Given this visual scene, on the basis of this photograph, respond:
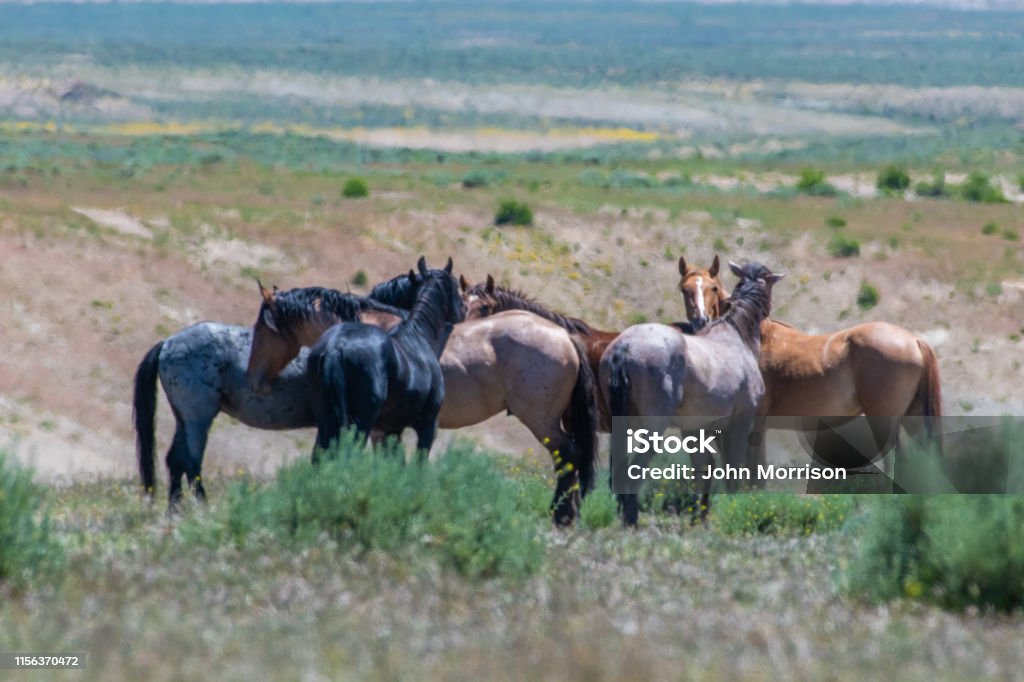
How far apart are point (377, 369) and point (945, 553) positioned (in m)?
4.46

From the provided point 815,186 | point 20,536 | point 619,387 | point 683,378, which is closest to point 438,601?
point 20,536

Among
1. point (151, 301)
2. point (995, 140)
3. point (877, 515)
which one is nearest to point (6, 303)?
point (151, 301)

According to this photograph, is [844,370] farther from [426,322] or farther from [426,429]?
[426,429]

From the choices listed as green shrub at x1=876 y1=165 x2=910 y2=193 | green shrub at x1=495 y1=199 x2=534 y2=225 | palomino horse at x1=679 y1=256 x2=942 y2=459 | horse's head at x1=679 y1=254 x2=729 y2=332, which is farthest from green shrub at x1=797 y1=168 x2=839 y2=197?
horse's head at x1=679 y1=254 x2=729 y2=332

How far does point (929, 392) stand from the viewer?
46.7ft

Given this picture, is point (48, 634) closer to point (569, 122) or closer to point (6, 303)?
point (6, 303)

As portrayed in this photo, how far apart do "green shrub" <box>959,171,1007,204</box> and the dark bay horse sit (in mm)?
38835

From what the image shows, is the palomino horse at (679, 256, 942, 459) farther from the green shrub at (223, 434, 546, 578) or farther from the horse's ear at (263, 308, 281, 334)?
the green shrub at (223, 434, 546, 578)

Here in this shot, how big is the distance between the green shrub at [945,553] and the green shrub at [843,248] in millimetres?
29324

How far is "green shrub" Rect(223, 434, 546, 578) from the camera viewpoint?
26.9 ft

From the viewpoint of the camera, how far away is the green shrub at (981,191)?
52.0 meters

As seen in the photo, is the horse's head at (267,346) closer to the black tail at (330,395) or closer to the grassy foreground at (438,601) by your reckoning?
the black tail at (330,395)

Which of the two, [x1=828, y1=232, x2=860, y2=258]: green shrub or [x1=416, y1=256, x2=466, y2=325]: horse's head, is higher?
[x1=416, y1=256, x2=466, y2=325]: horse's head

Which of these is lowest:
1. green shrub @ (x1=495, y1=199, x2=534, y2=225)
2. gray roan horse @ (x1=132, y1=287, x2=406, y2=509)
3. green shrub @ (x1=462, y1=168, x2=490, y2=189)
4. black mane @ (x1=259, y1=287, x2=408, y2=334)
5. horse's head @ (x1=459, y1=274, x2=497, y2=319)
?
green shrub @ (x1=462, y1=168, x2=490, y2=189)
